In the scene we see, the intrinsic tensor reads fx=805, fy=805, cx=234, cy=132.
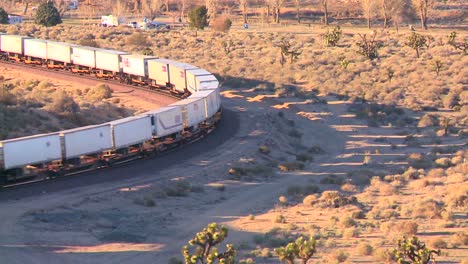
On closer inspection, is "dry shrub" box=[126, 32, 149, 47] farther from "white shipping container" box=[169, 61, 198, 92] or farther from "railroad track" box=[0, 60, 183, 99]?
"white shipping container" box=[169, 61, 198, 92]

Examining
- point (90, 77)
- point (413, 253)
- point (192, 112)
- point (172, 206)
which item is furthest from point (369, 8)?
point (413, 253)

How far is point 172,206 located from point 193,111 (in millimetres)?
12433

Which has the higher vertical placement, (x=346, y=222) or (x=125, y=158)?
(x=125, y=158)

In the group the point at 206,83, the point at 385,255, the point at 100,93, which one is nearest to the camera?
the point at 385,255

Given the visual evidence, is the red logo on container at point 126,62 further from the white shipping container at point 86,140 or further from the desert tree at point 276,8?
the desert tree at point 276,8

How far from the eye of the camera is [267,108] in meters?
56.1

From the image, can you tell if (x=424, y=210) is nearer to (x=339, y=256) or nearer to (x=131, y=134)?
(x=339, y=256)

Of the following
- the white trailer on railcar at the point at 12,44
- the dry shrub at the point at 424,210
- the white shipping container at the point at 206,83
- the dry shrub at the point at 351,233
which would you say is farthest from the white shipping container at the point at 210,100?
the white trailer on railcar at the point at 12,44

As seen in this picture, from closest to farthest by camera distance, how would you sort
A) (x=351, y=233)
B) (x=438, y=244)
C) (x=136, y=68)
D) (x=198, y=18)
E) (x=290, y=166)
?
1. (x=438, y=244)
2. (x=351, y=233)
3. (x=290, y=166)
4. (x=136, y=68)
5. (x=198, y=18)

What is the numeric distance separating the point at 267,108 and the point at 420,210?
26532 mm

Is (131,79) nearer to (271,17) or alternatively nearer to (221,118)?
(221,118)

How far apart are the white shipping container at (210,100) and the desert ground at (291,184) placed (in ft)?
4.51

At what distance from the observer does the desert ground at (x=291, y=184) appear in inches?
1037

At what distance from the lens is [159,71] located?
6044 cm
